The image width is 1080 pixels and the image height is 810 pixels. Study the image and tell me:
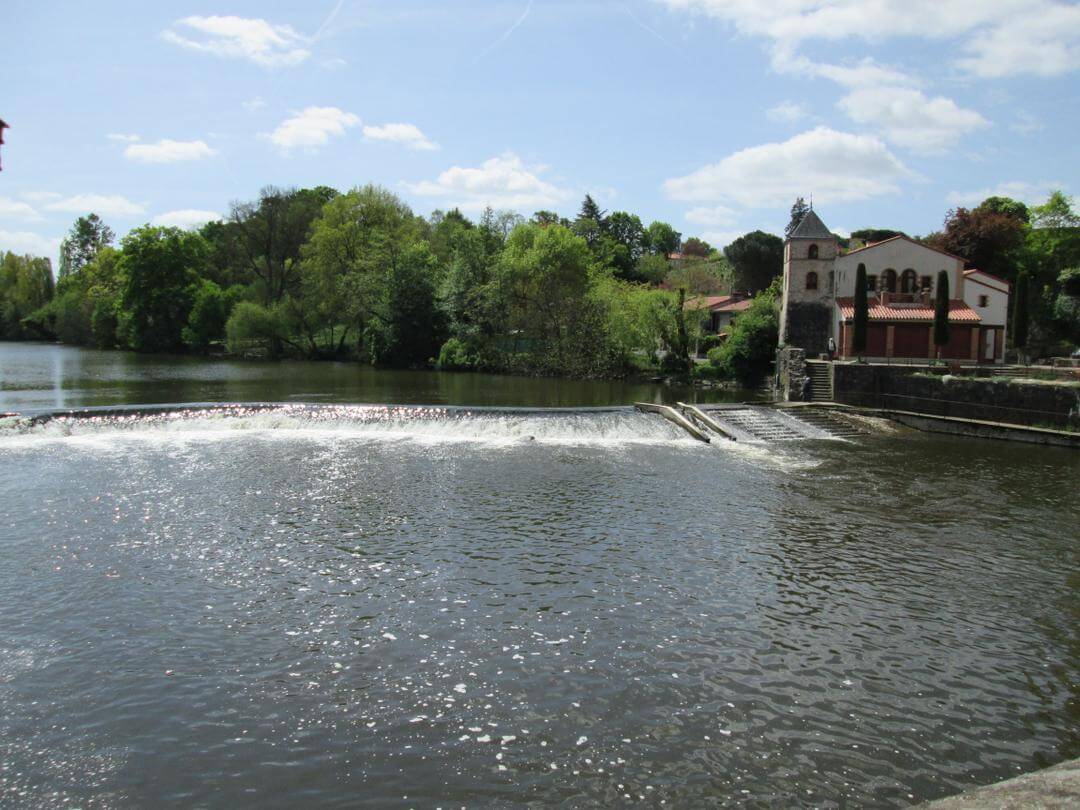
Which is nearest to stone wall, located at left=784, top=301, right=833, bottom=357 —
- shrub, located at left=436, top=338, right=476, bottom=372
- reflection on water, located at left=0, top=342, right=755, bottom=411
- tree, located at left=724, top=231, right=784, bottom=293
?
reflection on water, located at left=0, top=342, right=755, bottom=411

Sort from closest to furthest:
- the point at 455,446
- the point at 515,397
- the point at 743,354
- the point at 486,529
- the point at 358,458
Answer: the point at 486,529 < the point at 358,458 < the point at 455,446 < the point at 515,397 < the point at 743,354

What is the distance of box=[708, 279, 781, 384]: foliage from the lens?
45094 millimetres

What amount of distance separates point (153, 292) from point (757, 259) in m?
58.2

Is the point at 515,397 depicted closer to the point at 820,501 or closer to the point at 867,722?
the point at 820,501

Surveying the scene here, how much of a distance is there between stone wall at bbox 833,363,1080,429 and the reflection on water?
706 centimetres

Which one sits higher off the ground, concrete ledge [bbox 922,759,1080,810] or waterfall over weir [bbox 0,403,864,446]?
waterfall over weir [bbox 0,403,864,446]

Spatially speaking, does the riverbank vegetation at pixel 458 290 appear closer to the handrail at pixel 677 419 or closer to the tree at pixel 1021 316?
the tree at pixel 1021 316

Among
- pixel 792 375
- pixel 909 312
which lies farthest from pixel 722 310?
pixel 792 375

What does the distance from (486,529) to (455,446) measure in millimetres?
8854

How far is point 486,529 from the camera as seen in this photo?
46.8 feet

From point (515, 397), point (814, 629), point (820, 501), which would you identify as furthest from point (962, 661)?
point (515, 397)

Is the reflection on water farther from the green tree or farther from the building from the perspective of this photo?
the building

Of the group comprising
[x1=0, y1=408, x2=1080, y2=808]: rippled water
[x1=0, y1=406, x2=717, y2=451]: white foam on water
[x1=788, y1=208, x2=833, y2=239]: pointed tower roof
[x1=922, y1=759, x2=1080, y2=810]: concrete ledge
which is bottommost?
[x1=0, y1=408, x2=1080, y2=808]: rippled water

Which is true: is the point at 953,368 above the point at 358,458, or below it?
above
